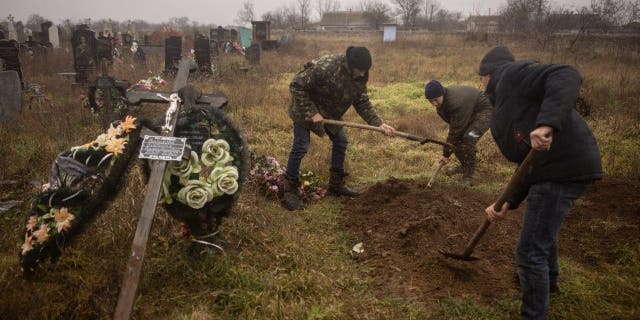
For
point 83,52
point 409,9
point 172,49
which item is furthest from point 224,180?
point 409,9

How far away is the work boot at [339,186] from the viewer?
520cm

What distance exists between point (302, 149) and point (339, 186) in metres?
0.83

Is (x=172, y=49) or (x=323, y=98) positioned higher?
(x=172, y=49)

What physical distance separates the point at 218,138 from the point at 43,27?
21193mm

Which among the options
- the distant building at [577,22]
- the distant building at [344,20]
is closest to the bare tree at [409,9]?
the distant building at [344,20]

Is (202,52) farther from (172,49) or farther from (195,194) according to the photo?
(195,194)

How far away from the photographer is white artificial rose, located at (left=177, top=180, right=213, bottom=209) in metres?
3.04

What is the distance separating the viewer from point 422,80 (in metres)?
14.7

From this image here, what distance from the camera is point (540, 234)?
2447 mm

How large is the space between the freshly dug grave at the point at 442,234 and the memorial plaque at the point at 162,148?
1.86 metres

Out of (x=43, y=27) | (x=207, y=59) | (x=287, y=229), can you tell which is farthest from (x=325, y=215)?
(x=43, y=27)

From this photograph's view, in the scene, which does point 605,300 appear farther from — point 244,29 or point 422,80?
point 244,29

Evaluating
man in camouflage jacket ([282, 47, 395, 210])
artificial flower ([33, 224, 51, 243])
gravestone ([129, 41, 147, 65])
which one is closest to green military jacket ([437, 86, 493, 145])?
man in camouflage jacket ([282, 47, 395, 210])

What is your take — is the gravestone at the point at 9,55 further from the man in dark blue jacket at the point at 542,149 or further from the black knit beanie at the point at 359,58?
the man in dark blue jacket at the point at 542,149
